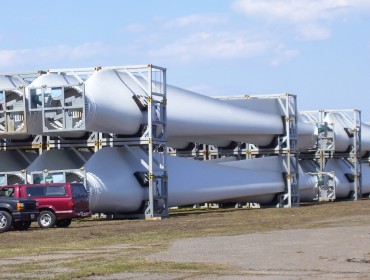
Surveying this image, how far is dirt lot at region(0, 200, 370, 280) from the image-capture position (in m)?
18.4

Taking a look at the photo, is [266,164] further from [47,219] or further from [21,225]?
[21,225]

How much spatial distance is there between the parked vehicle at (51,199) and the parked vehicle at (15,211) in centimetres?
157

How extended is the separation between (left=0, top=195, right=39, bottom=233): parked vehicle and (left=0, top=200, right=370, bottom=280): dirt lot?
2.44ft

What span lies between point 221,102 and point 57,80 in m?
12.9

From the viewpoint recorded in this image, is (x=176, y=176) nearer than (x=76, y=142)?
No

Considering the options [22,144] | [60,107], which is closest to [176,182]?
[22,144]

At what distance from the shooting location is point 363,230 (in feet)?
103

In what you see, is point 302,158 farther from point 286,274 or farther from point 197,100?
point 286,274

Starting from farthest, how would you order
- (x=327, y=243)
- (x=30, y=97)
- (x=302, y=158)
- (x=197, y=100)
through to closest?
1. (x=302, y=158)
2. (x=197, y=100)
3. (x=30, y=97)
4. (x=327, y=243)

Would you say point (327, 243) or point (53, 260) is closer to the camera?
point (53, 260)

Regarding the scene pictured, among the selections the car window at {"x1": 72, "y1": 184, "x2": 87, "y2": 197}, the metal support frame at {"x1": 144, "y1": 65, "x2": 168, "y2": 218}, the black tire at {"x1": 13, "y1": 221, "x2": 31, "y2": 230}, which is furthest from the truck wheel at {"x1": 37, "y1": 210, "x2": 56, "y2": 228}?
the metal support frame at {"x1": 144, "y1": 65, "x2": 168, "y2": 218}

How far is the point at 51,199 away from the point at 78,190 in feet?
4.10

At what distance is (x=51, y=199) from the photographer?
1524 inches

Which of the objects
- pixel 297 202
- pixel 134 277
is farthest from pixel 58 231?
pixel 297 202
